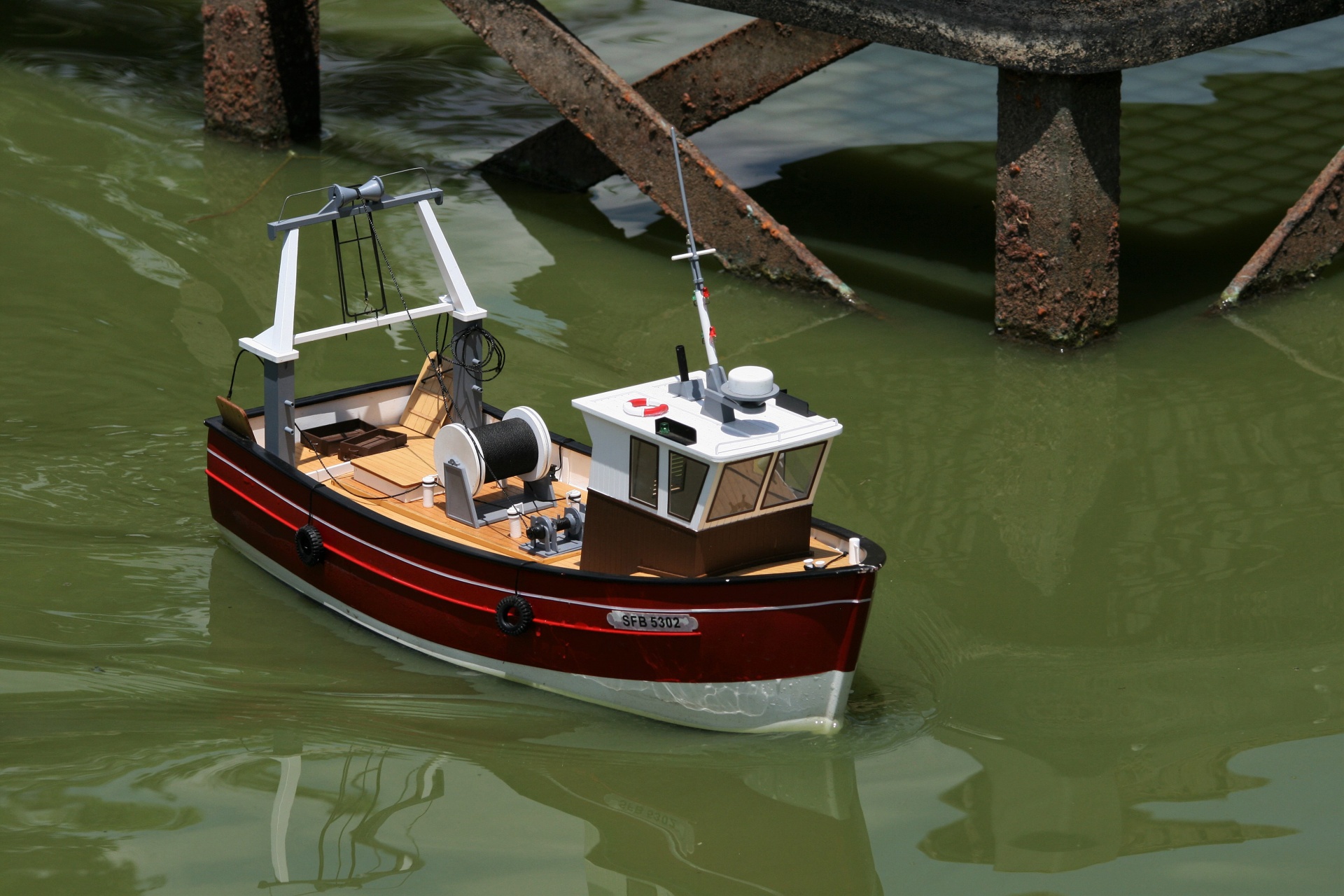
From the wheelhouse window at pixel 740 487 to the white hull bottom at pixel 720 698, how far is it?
88 cm

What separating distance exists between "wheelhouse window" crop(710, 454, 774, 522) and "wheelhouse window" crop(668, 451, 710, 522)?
0.36ft

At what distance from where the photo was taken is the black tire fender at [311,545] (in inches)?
398

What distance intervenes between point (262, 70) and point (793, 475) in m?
10.7

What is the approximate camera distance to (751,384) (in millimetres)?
8656

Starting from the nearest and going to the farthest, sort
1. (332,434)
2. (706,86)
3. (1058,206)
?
(332,434), (1058,206), (706,86)

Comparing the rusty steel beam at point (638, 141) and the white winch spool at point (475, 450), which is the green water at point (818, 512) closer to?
the rusty steel beam at point (638, 141)

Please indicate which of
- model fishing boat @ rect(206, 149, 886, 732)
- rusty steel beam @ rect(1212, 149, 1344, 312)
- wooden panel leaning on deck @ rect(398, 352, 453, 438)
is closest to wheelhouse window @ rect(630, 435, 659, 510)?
model fishing boat @ rect(206, 149, 886, 732)

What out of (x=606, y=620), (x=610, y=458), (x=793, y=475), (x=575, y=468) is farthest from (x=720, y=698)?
(x=575, y=468)

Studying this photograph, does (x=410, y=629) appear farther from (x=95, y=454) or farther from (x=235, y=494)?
(x=95, y=454)

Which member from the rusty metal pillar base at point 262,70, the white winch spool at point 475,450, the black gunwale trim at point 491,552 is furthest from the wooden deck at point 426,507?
the rusty metal pillar base at point 262,70

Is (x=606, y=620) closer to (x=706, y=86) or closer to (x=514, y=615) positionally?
(x=514, y=615)

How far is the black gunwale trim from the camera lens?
8.48 metres

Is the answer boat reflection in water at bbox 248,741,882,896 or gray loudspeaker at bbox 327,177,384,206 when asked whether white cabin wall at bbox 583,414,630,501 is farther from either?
gray loudspeaker at bbox 327,177,384,206

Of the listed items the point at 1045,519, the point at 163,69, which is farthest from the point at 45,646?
the point at 163,69
